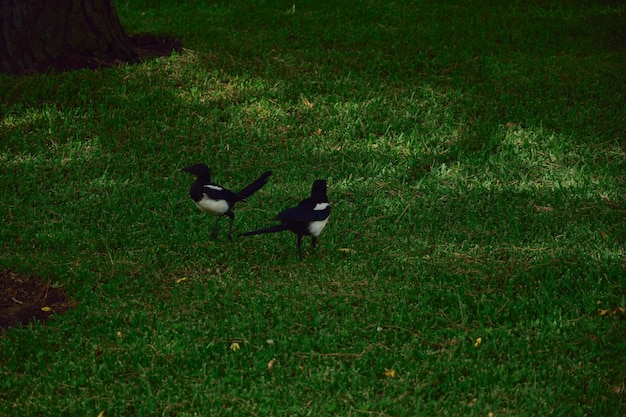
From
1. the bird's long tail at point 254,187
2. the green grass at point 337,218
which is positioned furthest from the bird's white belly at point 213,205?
the green grass at point 337,218

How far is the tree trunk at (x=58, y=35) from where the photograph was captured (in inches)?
372

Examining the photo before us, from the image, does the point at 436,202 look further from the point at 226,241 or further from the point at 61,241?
the point at 61,241

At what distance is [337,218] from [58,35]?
15.2 feet

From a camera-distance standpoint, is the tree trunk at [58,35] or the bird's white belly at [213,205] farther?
the tree trunk at [58,35]

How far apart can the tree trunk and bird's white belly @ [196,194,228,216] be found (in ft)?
14.0

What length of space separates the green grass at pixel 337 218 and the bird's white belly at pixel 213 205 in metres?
0.35

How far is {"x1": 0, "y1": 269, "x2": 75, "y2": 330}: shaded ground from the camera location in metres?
5.66

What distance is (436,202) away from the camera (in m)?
7.53

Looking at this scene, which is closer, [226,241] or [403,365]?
[403,365]

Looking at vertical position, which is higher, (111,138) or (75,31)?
(75,31)

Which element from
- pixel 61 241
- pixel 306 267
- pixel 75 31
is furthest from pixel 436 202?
pixel 75 31

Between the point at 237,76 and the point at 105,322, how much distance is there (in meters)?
4.95

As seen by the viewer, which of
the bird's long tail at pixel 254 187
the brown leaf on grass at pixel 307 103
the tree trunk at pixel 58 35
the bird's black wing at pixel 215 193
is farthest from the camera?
the tree trunk at pixel 58 35

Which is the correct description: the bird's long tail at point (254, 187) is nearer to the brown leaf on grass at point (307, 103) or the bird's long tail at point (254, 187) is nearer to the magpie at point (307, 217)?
the magpie at point (307, 217)
